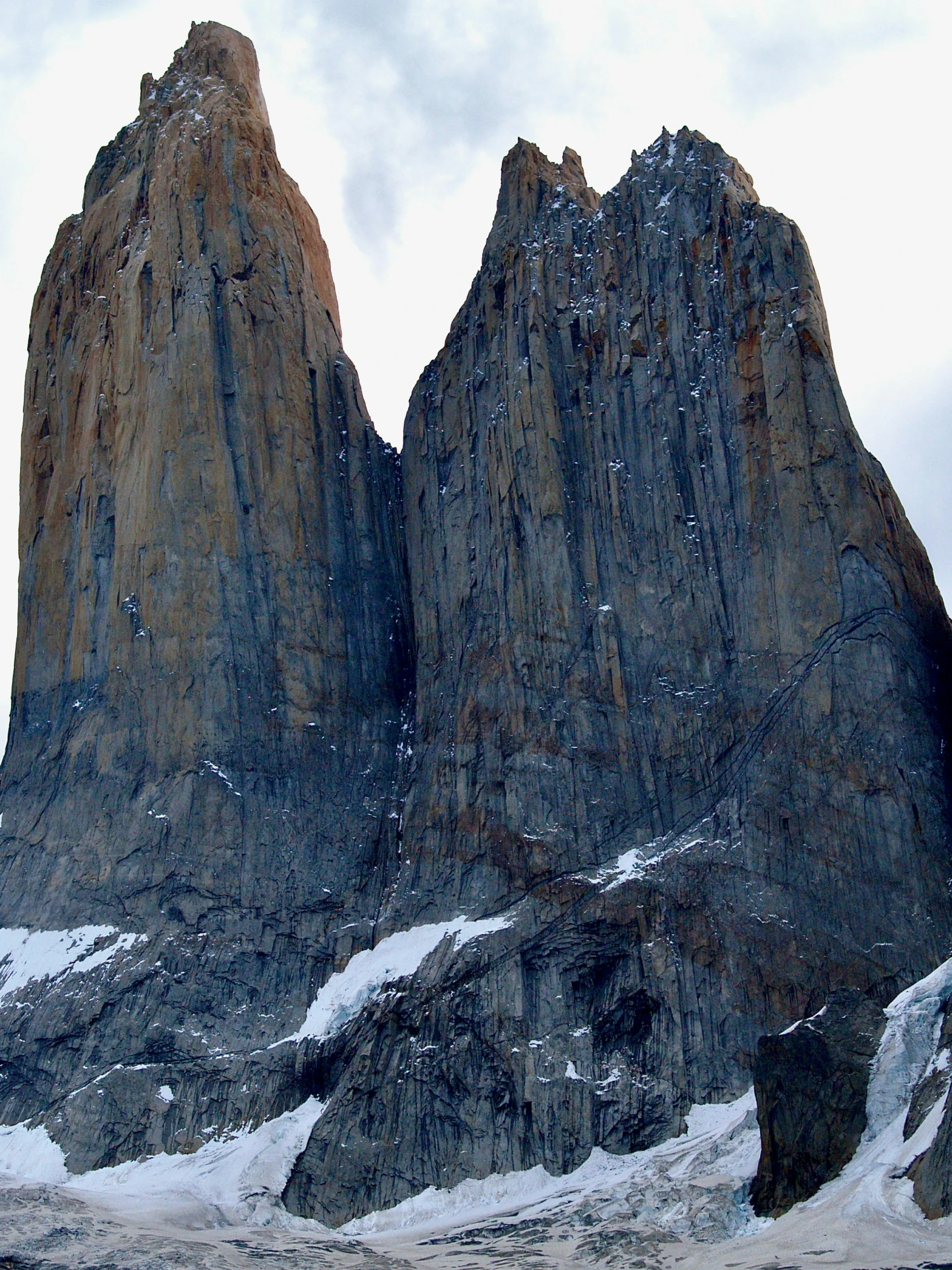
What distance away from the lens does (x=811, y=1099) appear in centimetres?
4684

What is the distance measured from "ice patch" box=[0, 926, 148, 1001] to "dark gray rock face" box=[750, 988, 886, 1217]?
25.9m

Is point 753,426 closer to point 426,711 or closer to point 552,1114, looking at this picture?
point 426,711

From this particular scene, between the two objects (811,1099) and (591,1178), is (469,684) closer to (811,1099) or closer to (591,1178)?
(591,1178)

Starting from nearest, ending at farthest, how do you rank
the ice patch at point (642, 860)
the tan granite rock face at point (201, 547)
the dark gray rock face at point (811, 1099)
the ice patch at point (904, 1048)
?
the dark gray rock face at point (811, 1099) < the ice patch at point (904, 1048) < the ice patch at point (642, 860) < the tan granite rock face at point (201, 547)

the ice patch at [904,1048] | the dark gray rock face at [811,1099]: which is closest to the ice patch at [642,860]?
the dark gray rock face at [811,1099]

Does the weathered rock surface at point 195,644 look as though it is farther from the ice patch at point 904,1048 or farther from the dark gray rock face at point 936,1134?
the dark gray rock face at point 936,1134

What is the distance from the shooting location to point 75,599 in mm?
71875

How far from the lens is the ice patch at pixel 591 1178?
49.3 metres

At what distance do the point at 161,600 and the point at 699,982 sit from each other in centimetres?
2746

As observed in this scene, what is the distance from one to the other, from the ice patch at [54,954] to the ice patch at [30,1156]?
6.01 m

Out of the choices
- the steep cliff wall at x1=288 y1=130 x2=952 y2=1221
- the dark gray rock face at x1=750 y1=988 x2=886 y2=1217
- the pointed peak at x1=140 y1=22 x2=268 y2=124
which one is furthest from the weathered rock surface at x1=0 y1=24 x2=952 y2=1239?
the dark gray rock face at x1=750 y1=988 x2=886 y2=1217

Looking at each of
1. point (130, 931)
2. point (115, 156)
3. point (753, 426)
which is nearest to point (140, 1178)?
point (130, 931)

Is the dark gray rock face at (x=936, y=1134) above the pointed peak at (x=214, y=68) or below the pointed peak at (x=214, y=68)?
below

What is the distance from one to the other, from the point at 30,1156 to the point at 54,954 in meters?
8.54
